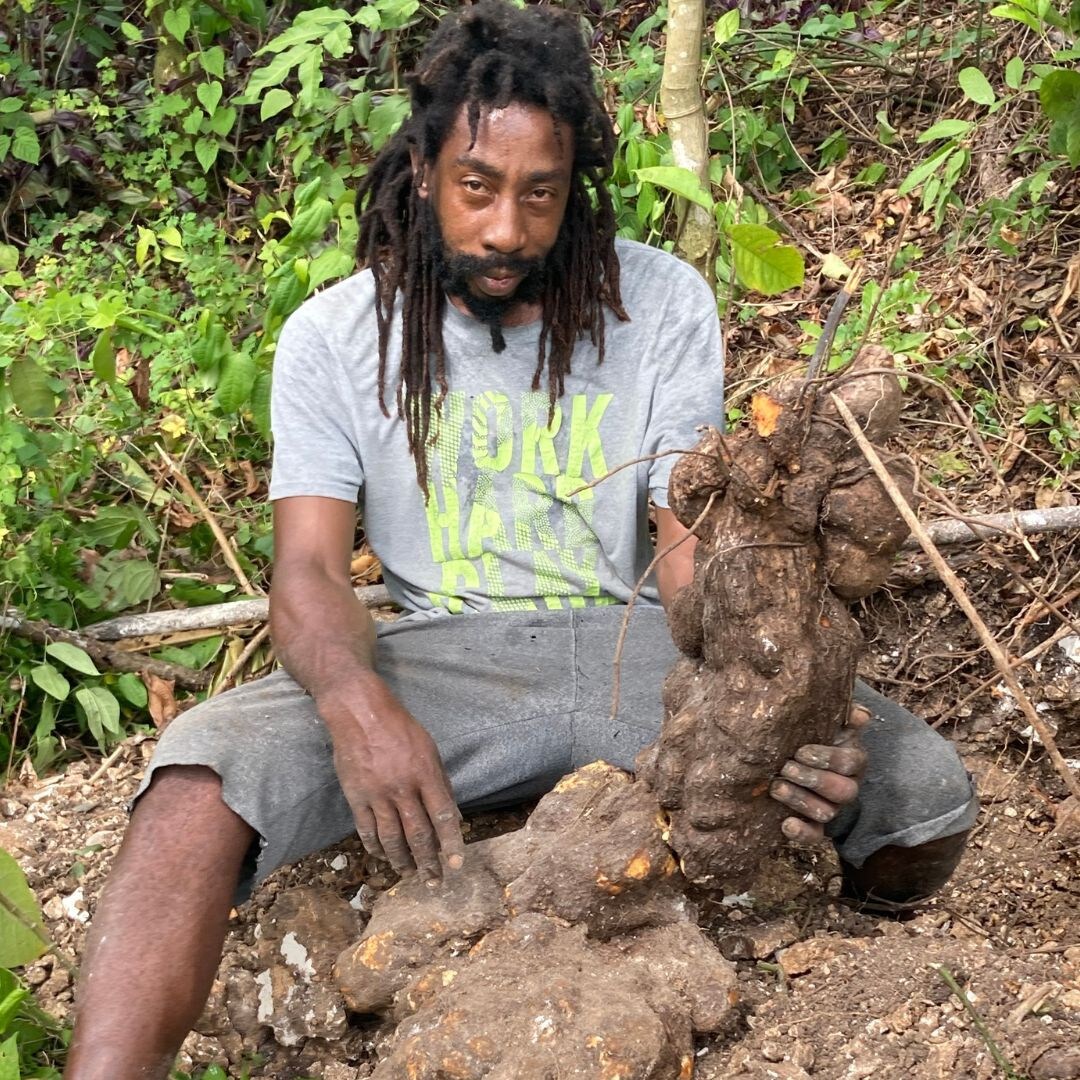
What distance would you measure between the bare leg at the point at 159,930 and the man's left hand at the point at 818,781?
95cm

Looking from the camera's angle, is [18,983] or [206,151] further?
[206,151]

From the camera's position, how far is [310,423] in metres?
2.66

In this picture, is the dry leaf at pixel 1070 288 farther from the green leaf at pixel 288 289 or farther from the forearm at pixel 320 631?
the forearm at pixel 320 631

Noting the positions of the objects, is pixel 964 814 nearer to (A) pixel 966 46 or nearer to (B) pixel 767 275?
(B) pixel 767 275

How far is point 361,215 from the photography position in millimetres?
2902

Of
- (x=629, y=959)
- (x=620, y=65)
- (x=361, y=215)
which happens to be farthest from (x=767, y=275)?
(x=620, y=65)

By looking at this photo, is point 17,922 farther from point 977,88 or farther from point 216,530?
point 977,88

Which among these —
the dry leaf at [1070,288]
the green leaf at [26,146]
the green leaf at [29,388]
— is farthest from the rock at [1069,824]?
the green leaf at [26,146]

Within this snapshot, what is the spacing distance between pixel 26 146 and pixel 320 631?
10.6 ft

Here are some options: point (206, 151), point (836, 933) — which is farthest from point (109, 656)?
point (206, 151)

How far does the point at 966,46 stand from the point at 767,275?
2044mm

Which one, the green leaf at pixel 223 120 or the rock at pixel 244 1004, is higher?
the green leaf at pixel 223 120

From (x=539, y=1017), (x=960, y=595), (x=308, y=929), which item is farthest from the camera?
(x=308, y=929)

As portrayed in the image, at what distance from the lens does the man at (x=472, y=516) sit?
2.22m
